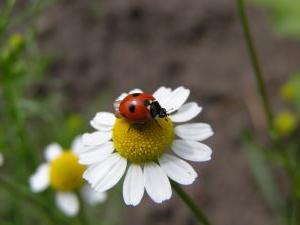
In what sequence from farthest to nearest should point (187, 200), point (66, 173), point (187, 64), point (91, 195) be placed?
point (187, 64) → point (91, 195) → point (66, 173) → point (187, 200)

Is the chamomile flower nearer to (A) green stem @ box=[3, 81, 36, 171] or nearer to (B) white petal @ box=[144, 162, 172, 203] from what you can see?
(A) green stem @ box=[3, 81, 36, 171]

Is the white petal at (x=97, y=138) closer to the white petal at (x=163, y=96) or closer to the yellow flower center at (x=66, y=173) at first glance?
the white petal at (x=163, y=96)

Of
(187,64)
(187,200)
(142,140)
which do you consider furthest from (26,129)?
(187,200)

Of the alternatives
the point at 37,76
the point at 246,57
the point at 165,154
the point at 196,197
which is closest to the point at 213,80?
the point at 246,57

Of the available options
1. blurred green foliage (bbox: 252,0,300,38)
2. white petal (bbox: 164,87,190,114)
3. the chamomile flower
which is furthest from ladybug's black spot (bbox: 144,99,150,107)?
blurred green foliage (bbox: 252,0,300,38)

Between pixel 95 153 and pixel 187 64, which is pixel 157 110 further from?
pixel 187 64
